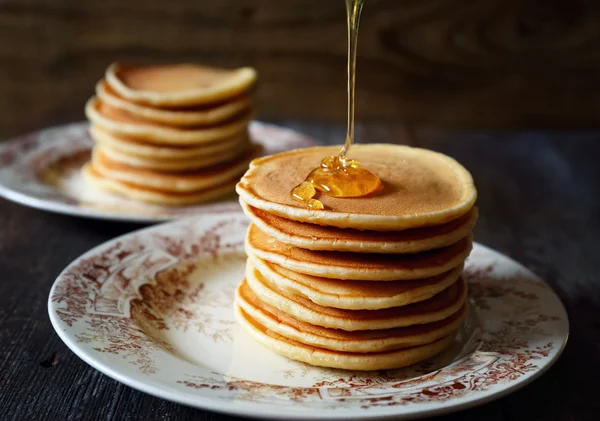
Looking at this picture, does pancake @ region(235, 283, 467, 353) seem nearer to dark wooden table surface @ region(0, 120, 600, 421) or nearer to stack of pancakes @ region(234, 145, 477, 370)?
stack of pancakes @ region(234, 145, 477, 370)

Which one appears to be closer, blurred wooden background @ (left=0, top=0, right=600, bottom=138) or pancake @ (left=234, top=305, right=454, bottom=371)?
pancake @ (left=234, top=305, right=454, bottom=371)

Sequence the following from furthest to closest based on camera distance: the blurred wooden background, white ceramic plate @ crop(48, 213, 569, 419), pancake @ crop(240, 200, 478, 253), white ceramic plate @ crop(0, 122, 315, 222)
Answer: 1. the blurred wooden background
2. white ceramic plate @ crop(0, 122, 315, 222)
3. pancake @ crop(240, 200, 478, 253)
4. white ceramic plate @ crop(48, 213, 569, 419)

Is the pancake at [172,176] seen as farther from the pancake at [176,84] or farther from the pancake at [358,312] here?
the pancake at [358,312]

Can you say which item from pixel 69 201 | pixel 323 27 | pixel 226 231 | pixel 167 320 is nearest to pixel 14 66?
pixel 323 27

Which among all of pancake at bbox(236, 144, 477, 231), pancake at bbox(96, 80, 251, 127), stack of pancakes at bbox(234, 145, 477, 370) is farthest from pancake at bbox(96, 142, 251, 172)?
stack of pancakes at bbox(234, 145, 477, 370)

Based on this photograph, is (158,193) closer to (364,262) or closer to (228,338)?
(228,338)

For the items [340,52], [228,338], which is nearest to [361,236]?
[228,338]

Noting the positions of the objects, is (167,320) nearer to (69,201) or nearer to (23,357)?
(23,357)
